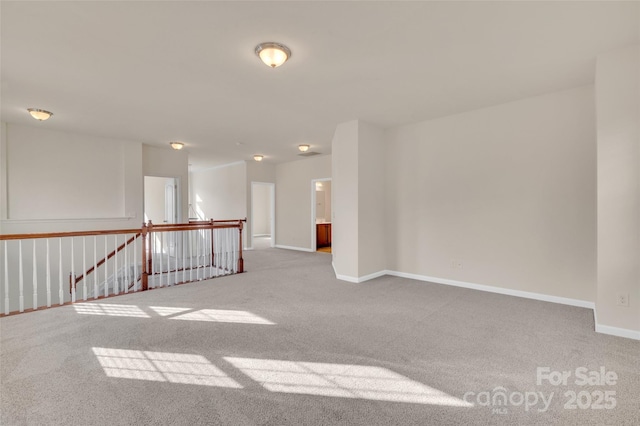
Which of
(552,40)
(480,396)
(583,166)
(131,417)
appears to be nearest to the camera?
(131,417)

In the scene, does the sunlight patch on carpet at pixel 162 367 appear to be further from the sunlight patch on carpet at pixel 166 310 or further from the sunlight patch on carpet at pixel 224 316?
the sunlight patch on carpet at pixel 166 310

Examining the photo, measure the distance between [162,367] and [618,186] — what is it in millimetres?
4371

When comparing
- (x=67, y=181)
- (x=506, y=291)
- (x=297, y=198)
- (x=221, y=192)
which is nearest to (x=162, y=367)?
(x=506, y=291)

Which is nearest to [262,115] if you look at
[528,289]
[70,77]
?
[70,77]

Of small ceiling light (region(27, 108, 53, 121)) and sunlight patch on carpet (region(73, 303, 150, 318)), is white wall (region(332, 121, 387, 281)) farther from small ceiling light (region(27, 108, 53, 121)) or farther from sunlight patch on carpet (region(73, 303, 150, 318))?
small ceiling light (region(27, 108, 53, 121))

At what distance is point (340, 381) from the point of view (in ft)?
6.88

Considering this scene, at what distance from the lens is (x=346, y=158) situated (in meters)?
5.02

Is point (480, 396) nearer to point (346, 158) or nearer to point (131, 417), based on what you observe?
point (131, 417)

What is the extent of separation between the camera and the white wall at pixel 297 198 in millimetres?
8242

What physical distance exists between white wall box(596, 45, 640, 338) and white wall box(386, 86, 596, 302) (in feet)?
2.50

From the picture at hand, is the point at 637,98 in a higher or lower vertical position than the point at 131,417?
higher

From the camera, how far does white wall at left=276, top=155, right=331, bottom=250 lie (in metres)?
8.24

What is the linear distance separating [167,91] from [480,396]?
4404 mm

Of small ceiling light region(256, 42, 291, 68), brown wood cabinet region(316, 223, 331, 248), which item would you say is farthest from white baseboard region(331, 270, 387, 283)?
brown wood cabinet region(316, 223, 331, 248)
